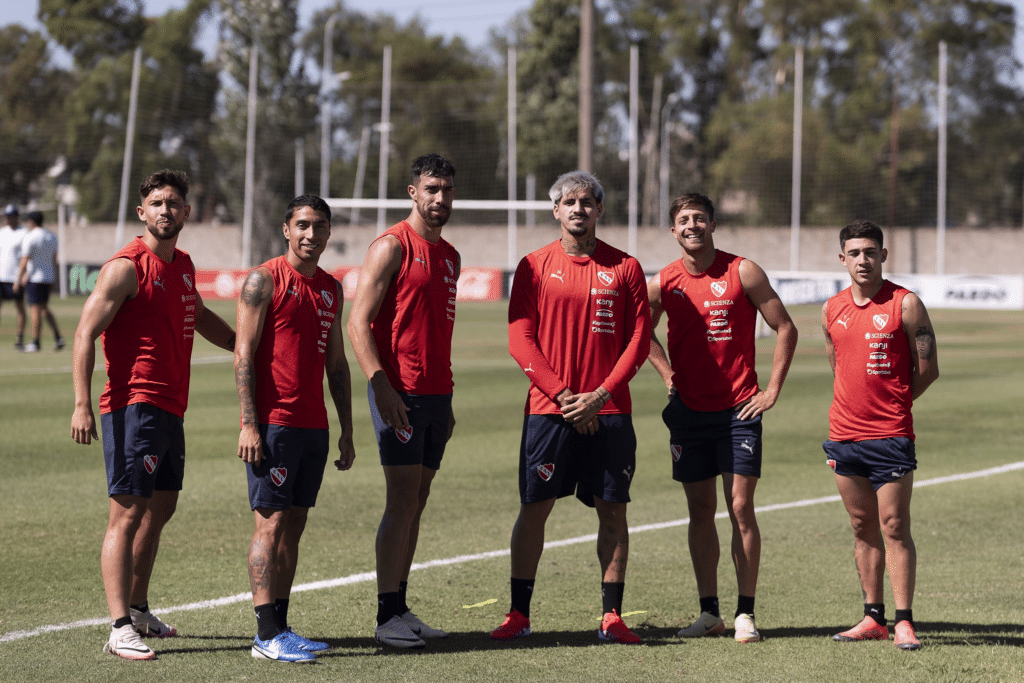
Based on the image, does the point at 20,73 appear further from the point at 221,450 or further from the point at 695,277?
the point at 695,277

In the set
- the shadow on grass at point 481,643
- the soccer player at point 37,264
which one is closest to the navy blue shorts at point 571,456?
the shadow on grass at point 481,643

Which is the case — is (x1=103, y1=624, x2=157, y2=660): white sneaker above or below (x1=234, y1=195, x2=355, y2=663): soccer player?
below

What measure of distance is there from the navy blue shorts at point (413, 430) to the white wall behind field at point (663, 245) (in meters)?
40.2

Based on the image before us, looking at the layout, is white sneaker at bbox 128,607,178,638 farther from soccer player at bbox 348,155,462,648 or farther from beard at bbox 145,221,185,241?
beard at bbox 145,221,185,241

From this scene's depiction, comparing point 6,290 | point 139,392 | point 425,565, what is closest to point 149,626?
point 139,392

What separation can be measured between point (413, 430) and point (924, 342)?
2.51m

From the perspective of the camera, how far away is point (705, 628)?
586 cm

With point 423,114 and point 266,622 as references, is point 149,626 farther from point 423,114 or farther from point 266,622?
point 423,114

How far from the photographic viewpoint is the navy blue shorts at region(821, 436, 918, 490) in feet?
18.7

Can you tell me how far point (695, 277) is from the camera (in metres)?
6.09

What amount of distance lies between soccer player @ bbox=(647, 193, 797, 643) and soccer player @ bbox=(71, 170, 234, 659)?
239 centimetres

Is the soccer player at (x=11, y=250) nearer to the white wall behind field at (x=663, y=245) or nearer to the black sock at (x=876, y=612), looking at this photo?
the black sock at (x=876, y=612)

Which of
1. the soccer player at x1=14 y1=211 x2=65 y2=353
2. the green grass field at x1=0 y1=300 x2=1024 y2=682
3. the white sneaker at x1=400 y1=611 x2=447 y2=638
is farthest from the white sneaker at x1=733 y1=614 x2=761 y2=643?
the soccer player at x1=14 y1=211 x2=65 y2=353

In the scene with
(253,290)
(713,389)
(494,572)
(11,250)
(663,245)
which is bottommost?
(494,572)
